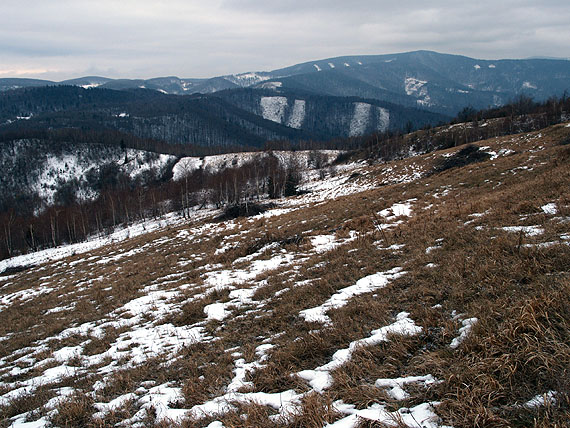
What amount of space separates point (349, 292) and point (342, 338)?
209cm

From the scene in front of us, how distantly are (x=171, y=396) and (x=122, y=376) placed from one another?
1618mm

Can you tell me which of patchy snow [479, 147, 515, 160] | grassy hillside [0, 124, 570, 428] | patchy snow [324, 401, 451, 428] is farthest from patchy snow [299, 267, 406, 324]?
patchy snow [479, 147, 515, 160]

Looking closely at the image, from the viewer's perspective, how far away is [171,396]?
4605 mm

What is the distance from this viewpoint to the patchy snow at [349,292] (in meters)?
6.26

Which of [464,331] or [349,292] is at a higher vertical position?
[464,331]

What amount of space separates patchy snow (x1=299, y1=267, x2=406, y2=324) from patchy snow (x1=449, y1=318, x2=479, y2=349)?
7.72ft

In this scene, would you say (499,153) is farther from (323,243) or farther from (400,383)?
(400,383)

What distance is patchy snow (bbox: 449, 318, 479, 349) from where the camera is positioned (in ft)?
12.7

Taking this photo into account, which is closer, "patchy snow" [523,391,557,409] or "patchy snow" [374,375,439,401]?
"patchy snow" [523,391,557,409]

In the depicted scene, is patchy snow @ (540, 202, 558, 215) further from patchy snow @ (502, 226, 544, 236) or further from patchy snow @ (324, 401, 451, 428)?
patchy snow @ (324, 401, 451, 428)

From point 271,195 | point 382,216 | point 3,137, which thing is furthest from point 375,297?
point 3,137

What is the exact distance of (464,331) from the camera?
159 inches

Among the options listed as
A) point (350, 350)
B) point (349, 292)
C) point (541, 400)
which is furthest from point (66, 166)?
point (541, 400)

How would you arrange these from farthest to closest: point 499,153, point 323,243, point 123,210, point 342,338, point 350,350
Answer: point 123,210
point 499,153
point 323,243
point 342,338
point 350,350
